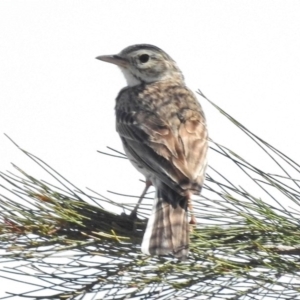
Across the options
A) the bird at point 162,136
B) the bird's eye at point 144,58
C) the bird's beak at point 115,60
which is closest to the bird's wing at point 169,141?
the bird at point 162,136

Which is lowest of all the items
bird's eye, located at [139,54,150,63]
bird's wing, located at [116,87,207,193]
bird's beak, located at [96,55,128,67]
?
bird's wing, located at [116,87,207,193]

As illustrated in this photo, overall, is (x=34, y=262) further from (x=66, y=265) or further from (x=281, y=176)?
(x=281, y=176)

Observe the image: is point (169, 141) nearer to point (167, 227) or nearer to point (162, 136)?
point (162, 136)

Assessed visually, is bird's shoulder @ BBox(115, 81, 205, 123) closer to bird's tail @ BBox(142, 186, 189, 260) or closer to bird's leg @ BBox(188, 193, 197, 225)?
bird's tail @ BBox(142, 186, 189, 260)

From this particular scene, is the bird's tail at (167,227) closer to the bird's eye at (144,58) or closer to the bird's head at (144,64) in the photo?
the bird's head at (144,64)

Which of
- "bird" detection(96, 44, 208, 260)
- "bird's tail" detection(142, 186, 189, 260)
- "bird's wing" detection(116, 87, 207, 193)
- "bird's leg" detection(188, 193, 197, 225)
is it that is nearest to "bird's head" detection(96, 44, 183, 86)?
"bird" detection(96, 44, 208, 260)

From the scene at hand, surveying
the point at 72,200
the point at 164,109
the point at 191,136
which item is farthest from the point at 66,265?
the point at 164,109

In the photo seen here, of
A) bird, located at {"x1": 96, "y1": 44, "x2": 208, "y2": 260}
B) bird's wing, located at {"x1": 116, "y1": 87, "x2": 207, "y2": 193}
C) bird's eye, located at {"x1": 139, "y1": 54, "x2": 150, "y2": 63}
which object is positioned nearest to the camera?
bird, located at {"x1": 96, "y1": 44, "x2": 208, "y2": 260}
